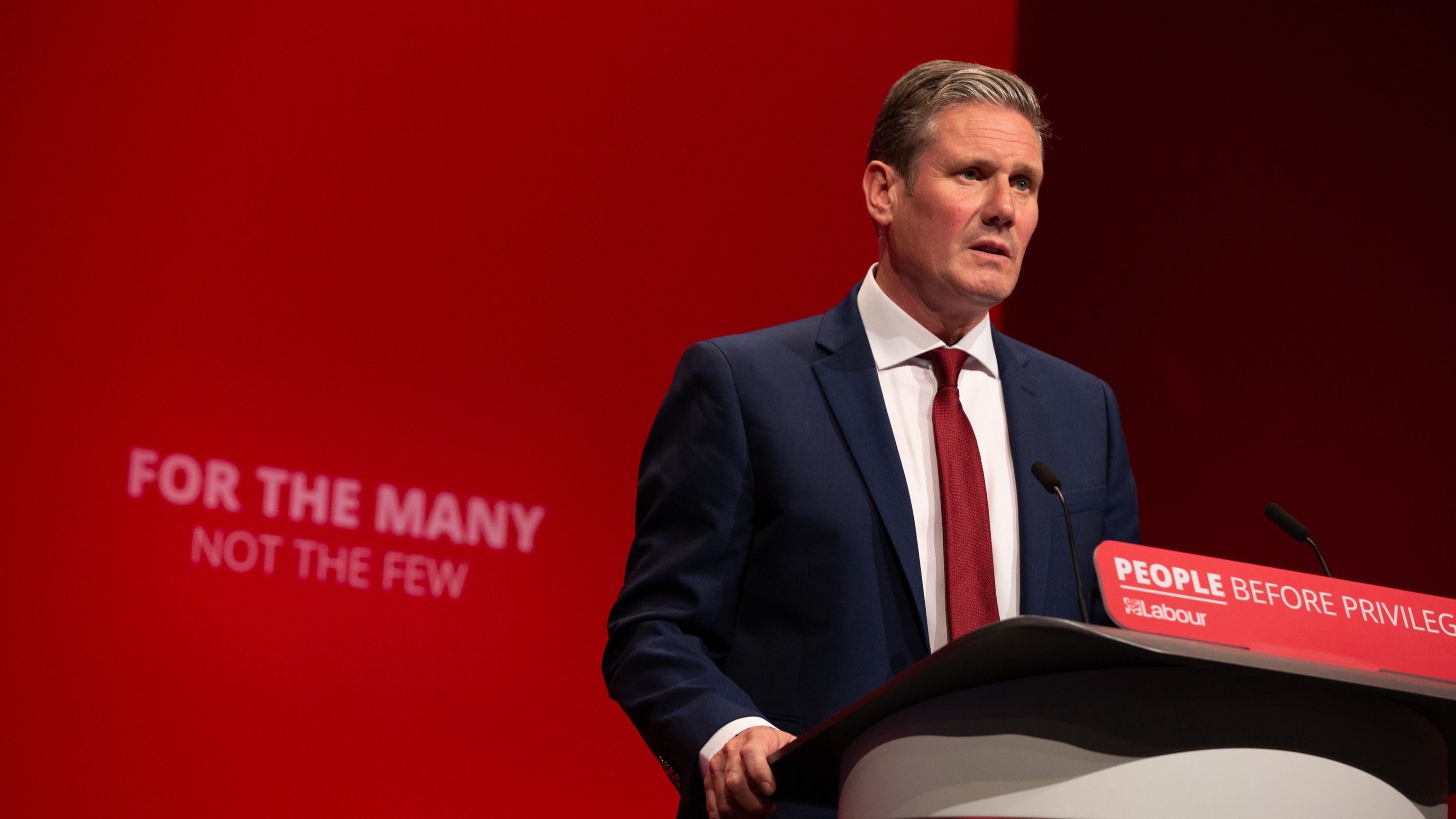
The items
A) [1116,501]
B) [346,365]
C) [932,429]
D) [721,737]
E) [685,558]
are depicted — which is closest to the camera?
[721,737]

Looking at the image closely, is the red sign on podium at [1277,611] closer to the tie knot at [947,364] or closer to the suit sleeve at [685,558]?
the suit sleeve at [685,558]

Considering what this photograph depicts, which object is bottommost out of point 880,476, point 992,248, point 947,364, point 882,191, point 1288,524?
point 1288,524

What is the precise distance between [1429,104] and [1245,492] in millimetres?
953

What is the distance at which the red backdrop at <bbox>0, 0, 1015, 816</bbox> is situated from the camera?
2.42 meters

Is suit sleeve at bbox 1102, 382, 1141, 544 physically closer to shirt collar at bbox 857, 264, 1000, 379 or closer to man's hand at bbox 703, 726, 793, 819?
shirt collar at bbox 857, 264, 1000, 379

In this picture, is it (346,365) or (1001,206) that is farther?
(346,365)

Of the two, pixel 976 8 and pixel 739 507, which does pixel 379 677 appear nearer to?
pixel 739 507

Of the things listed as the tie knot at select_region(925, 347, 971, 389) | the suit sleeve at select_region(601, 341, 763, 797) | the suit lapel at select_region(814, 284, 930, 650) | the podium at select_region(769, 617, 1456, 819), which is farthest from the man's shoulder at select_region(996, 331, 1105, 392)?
the podium at select_region(769, 617, 1456, 819)

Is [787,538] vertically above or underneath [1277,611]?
above

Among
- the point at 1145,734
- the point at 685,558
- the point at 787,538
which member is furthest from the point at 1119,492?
the point at 1145,734

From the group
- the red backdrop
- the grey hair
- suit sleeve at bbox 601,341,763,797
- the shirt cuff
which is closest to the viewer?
the shirt cuff

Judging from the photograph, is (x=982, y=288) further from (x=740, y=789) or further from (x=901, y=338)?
(x=740, y=789)

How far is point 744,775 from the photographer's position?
1230 millimetres

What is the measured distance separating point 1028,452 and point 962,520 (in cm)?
17
